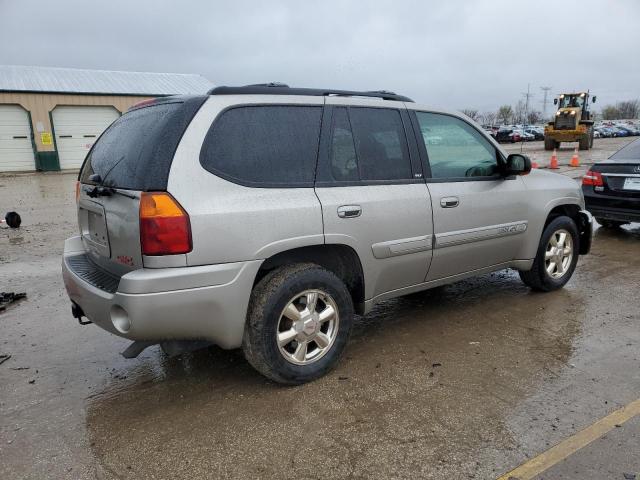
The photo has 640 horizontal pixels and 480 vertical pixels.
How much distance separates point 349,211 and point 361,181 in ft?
0.91

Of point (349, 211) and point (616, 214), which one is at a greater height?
point (349, 211)

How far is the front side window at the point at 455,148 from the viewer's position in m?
3.90

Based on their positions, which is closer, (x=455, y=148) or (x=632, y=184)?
(x=455, y=148)

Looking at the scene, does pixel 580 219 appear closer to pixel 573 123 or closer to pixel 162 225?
pixel 162 225

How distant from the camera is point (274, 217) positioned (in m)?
2.96

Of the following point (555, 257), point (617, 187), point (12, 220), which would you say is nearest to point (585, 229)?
point (555, 257)

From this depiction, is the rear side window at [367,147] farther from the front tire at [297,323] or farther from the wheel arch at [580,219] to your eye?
the wheel arch at [580,219]

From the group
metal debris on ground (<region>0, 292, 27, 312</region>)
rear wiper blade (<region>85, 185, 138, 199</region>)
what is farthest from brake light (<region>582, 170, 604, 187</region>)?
metal debris on ground (<region>0, 292, 27, 312</region>)

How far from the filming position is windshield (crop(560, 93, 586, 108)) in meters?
28.6

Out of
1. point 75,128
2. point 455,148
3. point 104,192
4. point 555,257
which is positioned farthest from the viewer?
point 75,128

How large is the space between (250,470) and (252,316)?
2.84 feet

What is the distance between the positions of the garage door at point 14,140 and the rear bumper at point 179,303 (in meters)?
26.4

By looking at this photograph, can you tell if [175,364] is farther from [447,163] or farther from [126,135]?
[447,163]

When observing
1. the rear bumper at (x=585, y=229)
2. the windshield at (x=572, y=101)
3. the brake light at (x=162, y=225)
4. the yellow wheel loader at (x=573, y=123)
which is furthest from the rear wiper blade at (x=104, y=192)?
the windshield at (x=572, y=101)
